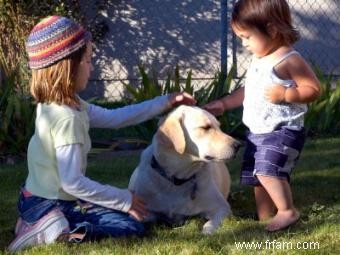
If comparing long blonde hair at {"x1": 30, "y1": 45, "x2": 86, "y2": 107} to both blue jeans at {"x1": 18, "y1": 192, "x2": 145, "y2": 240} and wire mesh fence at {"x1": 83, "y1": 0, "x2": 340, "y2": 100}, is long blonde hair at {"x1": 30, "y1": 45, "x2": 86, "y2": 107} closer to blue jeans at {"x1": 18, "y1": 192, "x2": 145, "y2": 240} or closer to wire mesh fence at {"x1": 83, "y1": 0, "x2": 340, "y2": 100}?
blue jeans at {"x1": 18, "y1": 192, "x2": 145, "y2": 240}

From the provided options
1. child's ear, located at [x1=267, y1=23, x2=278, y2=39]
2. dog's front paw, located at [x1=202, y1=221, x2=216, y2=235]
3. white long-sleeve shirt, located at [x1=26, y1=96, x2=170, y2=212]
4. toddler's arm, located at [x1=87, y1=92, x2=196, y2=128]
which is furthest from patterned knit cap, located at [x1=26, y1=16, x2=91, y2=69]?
dog's front paw, located at [x1=202, y1=221, x2=216, y2=235]

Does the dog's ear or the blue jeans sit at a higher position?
the dog's ear

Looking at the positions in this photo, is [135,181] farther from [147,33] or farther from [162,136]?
[147,33]

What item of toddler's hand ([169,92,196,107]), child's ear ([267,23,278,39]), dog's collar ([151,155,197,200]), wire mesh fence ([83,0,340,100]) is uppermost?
child's ear ([267,23,278,39])

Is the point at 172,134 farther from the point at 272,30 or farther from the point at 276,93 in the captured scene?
the point at 272,30

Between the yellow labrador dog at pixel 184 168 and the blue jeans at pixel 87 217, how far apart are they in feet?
0.82

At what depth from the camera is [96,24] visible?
35.3ft

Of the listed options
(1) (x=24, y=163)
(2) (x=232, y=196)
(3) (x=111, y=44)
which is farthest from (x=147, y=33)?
(2) (x=232, y=196)

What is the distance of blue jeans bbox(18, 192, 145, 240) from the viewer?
12.0 feet

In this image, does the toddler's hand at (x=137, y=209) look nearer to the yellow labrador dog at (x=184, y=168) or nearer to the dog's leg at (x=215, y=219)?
the yellow labrador dog at (x=184, y=168)

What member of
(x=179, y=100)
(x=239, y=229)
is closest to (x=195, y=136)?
(x=179, y=100)

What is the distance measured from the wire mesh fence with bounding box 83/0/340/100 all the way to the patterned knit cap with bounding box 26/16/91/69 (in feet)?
23.2

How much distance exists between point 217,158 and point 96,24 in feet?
23.8

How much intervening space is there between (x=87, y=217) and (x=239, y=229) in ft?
2.60
